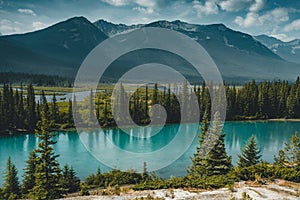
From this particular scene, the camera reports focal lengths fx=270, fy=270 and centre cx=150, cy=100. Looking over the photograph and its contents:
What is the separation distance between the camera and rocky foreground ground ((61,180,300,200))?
12.5 meters

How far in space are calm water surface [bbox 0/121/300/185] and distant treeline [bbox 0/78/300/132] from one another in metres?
4.15

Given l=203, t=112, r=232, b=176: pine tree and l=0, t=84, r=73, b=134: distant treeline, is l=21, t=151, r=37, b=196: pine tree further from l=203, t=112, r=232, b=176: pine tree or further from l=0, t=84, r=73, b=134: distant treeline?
l=0, t=84, r=73, b=134: distant treeline

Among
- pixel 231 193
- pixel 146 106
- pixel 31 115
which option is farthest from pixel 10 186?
pixel 146 106

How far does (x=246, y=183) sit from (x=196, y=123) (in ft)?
136

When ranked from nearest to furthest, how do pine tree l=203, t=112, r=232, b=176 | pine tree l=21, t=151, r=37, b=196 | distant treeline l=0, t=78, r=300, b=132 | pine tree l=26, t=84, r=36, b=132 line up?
pine tree l=203, t=112, r=232, b=176 < pine tree l=21, t=151, r=37, b=196 < pine tree l=26, t=84, r=36, b=132 < distant treeline l=0, t=78, r=300, b=132

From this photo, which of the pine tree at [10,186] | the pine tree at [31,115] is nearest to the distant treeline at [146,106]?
the pine tree at [31,115]

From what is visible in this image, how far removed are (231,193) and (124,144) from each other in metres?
27.3

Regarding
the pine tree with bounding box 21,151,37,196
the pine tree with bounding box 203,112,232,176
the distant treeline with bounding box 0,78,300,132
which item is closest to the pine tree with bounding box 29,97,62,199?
the pine tree with bounding box 21,151,37,196

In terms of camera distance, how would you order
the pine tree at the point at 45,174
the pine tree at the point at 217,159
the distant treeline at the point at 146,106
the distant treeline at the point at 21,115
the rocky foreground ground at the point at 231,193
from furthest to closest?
the distant treeline at the point at 146,106
the distant treeline at the point at 21,115
the pine tree at the point at 217,159
the pine tree at the point at 45,174
the rocky foreground ground at the point at 231,193

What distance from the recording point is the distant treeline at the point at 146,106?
47.4m

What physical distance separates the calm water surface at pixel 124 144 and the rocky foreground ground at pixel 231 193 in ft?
40.1

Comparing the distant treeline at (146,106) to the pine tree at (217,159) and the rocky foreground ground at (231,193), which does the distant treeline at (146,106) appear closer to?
the pine tree at (217,159)

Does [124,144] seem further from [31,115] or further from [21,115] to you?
[21,115]

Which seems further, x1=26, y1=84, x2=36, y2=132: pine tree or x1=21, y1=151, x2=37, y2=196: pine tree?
x1=26, y1=84, x2=36, y2=132: pine tree
